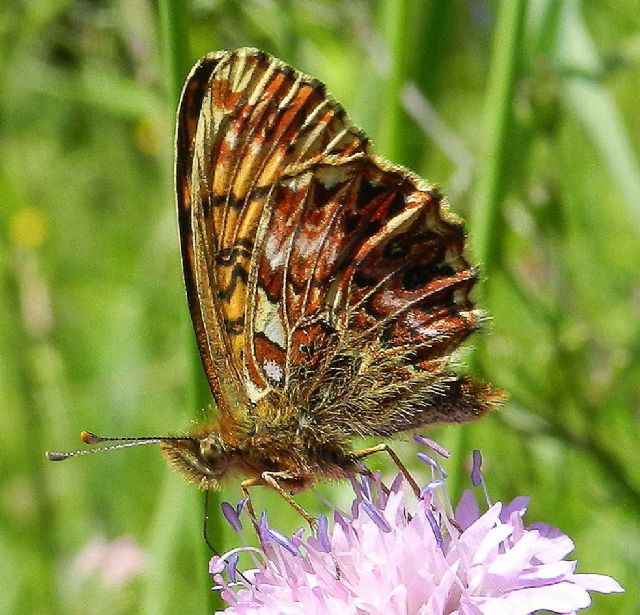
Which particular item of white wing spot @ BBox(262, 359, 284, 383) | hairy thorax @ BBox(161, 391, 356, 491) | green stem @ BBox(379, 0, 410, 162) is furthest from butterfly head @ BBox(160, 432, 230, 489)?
green stem @ BBox(379, 0, 410, 162)

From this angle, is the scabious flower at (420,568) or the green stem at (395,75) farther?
the green stem at (395,75)

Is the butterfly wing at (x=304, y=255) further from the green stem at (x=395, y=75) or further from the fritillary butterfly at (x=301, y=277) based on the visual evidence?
the green stem at (x=395, y=75)

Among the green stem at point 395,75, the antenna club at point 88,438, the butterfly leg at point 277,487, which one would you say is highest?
the green stem at point 395,75

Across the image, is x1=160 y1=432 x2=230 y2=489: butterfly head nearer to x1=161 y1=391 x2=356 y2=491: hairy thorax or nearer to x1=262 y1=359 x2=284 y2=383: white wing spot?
x1=161 y1=391 x2=356 y2=491: hairy thorax

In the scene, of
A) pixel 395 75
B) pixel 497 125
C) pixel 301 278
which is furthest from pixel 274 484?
pixel 395 75

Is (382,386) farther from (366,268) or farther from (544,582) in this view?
(544,582)

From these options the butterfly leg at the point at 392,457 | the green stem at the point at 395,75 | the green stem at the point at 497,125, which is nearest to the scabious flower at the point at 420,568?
the butterfly leg at the point at 392,457

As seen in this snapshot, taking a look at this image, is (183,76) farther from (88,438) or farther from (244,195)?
(88,438)
